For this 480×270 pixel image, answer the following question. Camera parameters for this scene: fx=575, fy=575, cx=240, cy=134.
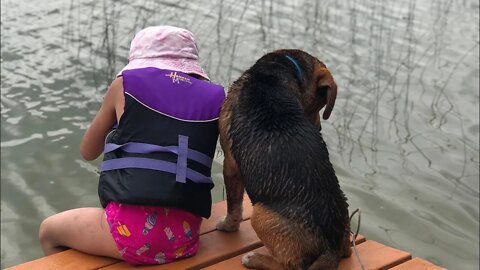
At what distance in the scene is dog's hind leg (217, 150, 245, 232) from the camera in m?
3.11

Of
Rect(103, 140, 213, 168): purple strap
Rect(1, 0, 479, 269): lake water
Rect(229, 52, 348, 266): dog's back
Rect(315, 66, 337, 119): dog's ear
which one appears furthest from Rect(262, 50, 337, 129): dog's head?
Rect(1, 0, 479, 269): lake water

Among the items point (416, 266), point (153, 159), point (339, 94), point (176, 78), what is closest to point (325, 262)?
point (416, 266)

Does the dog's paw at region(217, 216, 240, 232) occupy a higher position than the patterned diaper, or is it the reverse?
the patterned diaper

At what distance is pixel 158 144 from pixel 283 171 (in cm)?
65

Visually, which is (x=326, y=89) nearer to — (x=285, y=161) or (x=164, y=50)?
(x=285, y=161)

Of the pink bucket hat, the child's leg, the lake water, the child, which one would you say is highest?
the pink bucket hat

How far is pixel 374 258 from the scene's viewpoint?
3.31 meters

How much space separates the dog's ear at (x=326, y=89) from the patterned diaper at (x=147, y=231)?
3.11 feet

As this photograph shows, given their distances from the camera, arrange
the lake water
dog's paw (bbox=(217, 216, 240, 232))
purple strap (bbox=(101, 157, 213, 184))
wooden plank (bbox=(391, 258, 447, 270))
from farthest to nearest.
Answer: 1. the lake water
2. dog's paw (bbox=(217, 216, 240, 232))
3. wooden plank (bbox=(391, 258, 447, 270))
4. purple strap (bbox=(101, 157, 213, 184))

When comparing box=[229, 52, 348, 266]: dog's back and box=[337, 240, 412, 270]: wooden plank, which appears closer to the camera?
box=[229, 52, 348, 266]: dog's back

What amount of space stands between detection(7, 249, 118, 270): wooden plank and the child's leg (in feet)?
0.12

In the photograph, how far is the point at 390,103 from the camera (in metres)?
7.22

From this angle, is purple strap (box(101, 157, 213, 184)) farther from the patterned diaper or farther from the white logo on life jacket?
the white logo on life jacket

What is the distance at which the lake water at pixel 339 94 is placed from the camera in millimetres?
5238
